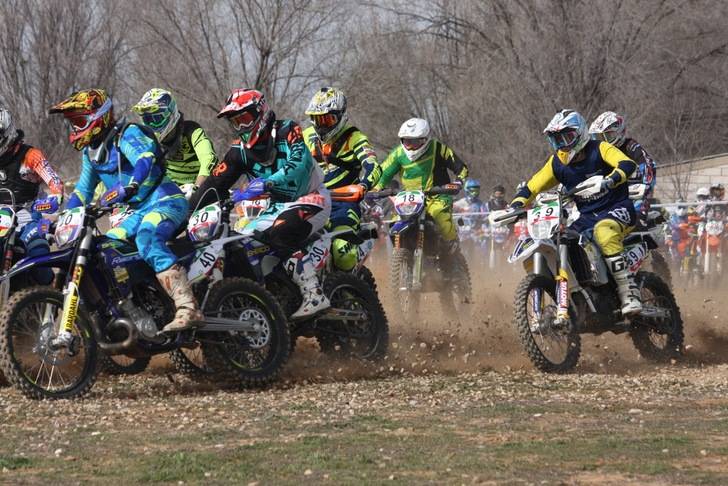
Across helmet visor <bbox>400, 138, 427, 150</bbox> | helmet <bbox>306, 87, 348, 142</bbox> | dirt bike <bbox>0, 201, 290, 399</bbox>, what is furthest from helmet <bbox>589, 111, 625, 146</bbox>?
dirt bike <bbox>0, 201, 290, 399</bbox>

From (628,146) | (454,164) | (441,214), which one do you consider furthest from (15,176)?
(628,146)

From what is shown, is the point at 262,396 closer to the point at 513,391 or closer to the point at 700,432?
the point at 513,391

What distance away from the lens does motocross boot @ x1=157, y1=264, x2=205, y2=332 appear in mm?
8906

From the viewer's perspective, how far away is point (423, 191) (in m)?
14.4

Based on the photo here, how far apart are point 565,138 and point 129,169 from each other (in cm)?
382

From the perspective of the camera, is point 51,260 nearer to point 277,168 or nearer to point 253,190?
point 253,190

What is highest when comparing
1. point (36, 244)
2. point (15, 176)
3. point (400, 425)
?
point (15, 176)

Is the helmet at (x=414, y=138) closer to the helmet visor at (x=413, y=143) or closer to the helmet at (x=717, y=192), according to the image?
the helmet visor at (x=413, y=143)

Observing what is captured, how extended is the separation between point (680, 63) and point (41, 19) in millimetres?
16643

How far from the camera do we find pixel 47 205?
34.6 ft

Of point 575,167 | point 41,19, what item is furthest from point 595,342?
point 41,19

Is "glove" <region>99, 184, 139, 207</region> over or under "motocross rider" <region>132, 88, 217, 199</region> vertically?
under

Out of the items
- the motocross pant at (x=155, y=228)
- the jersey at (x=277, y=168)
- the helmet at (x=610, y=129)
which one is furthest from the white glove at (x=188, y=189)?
the helmet at (x=610, y=129)

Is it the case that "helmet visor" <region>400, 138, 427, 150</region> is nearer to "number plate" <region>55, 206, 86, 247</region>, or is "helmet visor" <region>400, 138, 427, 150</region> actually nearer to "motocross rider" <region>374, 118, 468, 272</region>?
"motocross rider" <region>374, 118, 468, 272</region>
